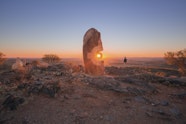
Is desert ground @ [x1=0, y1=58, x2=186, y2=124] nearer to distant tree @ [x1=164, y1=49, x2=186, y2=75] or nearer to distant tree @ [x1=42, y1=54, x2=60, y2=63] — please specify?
distant tree @ [x1=164, y1=49, x2=186, y2=75]

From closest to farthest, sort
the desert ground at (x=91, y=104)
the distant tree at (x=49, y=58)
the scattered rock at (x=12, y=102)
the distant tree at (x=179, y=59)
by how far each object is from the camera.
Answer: the desert ground at (x=91, y=104)
the scattered rock at (x=12, y=102)
the distant tree at (x=179, y=59)
the distant tree at (x=49, y=58)

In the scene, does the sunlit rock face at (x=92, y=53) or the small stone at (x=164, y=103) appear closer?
the small stone at (x=164, y=103)

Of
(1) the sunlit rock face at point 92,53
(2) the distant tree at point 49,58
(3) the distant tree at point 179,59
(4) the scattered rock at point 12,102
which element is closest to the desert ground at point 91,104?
(4) the scattered rock at point 12,102

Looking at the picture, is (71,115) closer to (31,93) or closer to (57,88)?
(57,88)

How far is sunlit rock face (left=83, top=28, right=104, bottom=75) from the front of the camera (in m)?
12.8

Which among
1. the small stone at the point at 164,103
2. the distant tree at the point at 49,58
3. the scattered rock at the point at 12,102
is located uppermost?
the distant tree at the point at 49,58

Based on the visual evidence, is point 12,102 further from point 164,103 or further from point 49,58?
point 49,58

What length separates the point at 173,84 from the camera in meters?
10.1

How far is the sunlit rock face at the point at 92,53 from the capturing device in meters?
12.8

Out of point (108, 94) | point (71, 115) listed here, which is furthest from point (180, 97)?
point (71, 115)

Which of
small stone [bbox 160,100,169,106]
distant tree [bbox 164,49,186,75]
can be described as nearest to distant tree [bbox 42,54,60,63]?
distant tree [bbox 164,49,186,75]

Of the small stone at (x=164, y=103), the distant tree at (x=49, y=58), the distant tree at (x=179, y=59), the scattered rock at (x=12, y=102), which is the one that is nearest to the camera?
the scattered rock at (x=12, y=102)

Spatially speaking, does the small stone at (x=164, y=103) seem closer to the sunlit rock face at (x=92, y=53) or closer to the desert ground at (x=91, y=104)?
the desert ground at (x=91, y=104)

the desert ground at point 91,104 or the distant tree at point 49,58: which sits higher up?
the distant tree at point 49,58
